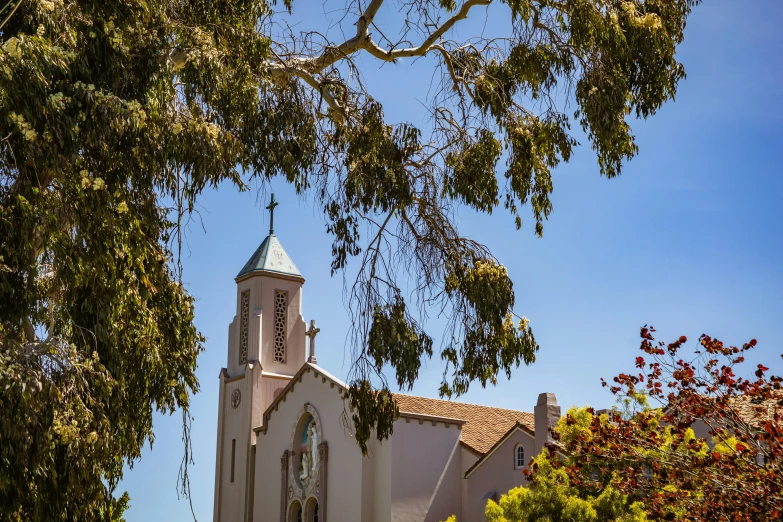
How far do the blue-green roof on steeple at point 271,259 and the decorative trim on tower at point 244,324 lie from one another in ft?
3.07

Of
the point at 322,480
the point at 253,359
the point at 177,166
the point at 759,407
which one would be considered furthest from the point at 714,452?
the point at 253,359

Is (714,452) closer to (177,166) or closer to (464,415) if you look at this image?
(177,166)

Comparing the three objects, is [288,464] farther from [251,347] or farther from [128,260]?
[128,260]

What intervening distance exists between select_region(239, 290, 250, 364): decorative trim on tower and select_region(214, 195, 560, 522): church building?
0.04m

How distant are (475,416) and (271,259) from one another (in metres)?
9.88

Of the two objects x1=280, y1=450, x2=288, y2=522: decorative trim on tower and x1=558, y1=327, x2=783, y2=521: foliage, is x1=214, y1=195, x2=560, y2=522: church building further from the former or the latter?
x1=558, y1=327, x2=783, y2=521: foliage

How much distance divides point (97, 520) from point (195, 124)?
4.18 meters

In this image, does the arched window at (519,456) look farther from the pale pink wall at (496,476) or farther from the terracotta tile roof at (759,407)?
the terracotta tile roof at (759,407)

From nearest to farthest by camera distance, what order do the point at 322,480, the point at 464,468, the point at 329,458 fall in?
the point at 464,468 < the point at 322,480 < the point at 329,458

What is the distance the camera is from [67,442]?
29.5 ft

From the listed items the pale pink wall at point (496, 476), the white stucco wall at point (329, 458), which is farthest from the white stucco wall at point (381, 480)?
the pale pink wall at point (496, 476)

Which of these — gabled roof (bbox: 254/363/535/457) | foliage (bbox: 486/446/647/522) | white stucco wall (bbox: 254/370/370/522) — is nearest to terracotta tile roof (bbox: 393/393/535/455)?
gabled roof (bbox: 254/363/535/457)

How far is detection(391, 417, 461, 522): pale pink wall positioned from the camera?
27812mm

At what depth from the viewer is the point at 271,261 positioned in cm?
3644
